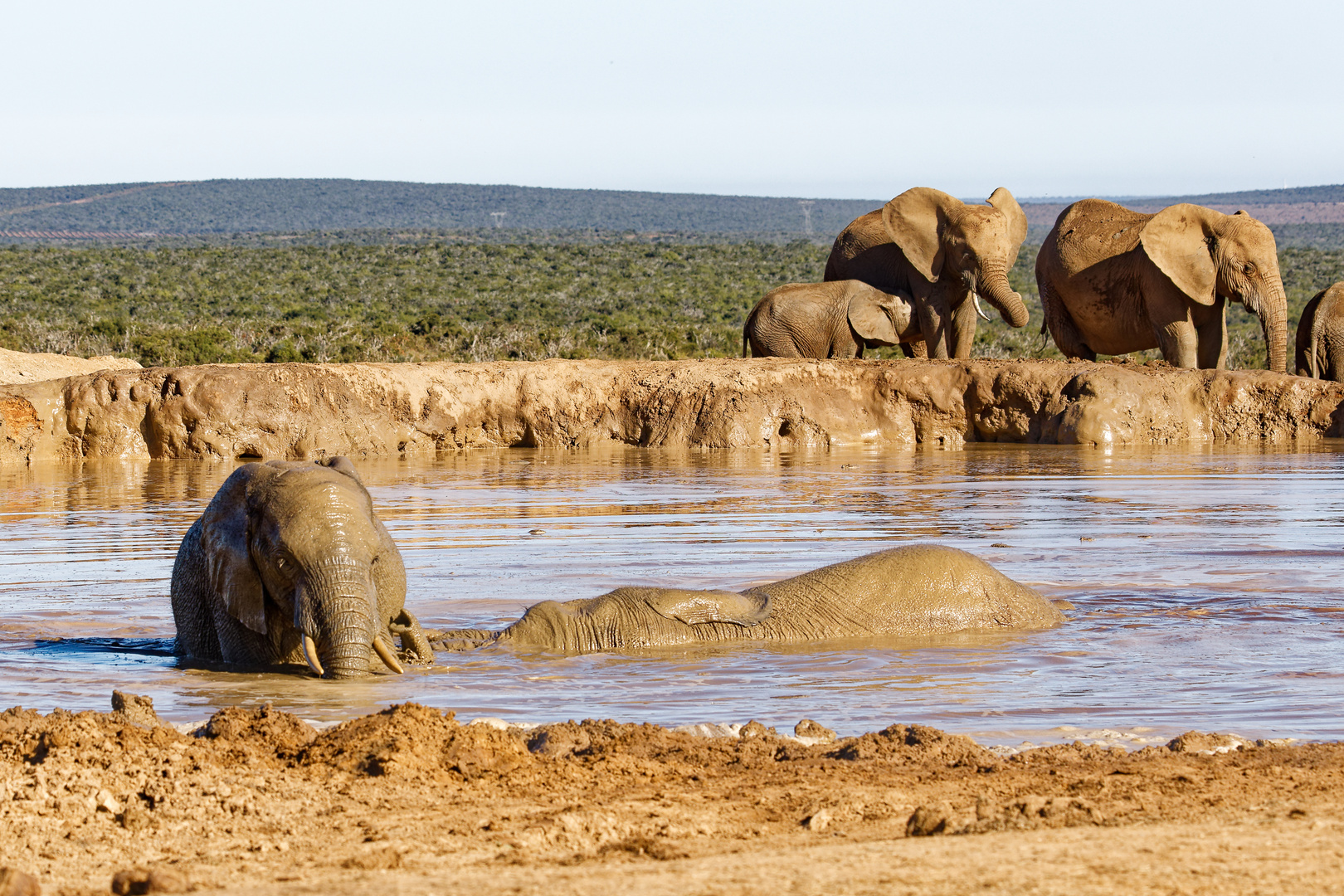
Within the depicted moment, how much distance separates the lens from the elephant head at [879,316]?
23.1 m

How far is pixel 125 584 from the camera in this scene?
9328mm

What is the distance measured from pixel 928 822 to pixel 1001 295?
1879cm

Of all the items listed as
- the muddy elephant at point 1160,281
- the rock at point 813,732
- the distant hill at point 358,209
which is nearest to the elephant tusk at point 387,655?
the rock at point 813,732

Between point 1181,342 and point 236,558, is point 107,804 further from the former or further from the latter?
point 1181,342

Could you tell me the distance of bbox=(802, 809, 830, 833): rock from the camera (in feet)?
13.7

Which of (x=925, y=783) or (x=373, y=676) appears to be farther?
(x=373, y=676)

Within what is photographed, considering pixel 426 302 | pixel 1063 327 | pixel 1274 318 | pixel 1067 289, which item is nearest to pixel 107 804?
pixel 1274 318

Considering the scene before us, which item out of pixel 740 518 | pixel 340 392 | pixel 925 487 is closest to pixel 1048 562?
pixel 740 518

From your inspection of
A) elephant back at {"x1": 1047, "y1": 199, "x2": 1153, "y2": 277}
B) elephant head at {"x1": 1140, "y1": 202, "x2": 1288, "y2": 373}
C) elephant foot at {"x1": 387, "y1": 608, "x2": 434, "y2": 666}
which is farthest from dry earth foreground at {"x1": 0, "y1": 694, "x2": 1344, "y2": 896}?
elephant back at {"x1": 1047, "y1": 199, "x2": 1153, "y2": 277}

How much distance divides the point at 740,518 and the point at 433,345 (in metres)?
21.1

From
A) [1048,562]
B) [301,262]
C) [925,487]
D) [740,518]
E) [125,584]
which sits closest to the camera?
[125,584]

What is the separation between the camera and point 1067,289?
2311 centimetres

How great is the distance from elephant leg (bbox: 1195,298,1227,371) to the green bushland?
394 centimetres

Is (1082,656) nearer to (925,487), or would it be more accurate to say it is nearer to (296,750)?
(296,750)
